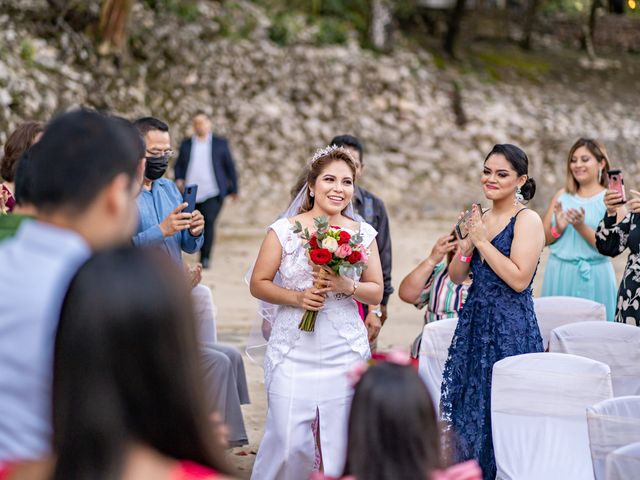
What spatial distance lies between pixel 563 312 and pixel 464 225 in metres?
1.40

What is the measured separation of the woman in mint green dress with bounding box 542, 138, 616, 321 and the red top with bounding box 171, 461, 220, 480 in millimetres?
5705

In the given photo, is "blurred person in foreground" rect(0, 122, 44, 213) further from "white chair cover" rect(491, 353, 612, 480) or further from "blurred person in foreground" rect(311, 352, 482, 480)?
"blurred person in foreground" rect(311, 352, 482, 480)

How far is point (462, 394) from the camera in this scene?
17.9 ft

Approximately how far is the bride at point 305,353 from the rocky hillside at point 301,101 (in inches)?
449

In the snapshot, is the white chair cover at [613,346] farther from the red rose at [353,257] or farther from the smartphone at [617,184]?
the red rose at [353,257]

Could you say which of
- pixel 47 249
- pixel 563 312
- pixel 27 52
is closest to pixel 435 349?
pixel 563 312

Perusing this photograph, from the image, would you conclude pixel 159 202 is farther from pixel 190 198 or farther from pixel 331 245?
pixel 331 245

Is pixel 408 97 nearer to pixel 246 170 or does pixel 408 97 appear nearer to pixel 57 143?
pixel 246 170

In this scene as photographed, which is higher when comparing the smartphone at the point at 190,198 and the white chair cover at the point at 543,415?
the smartphone at the point at 190,198

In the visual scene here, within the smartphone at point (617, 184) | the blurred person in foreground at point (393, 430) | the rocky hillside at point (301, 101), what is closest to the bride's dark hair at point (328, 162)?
the smartphone at point (617, 184)

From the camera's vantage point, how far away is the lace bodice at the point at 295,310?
5195mm

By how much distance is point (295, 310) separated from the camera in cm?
522

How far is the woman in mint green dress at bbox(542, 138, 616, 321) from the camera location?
7.35 metres

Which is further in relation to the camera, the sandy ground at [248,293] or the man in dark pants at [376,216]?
the sandy ground at [248,293]
